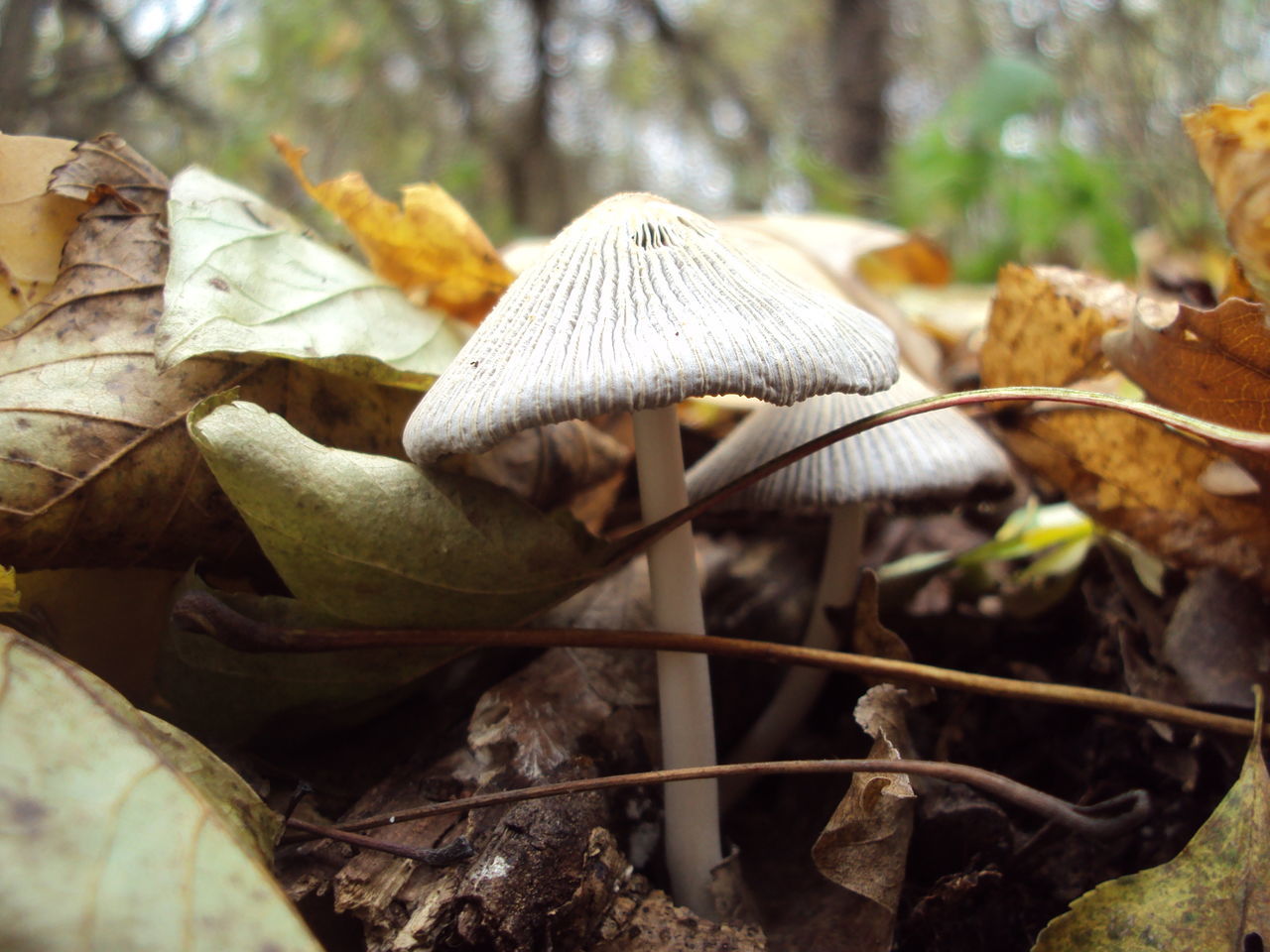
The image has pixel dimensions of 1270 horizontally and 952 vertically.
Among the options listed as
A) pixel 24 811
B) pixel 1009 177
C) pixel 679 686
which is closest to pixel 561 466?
pixel 679 686

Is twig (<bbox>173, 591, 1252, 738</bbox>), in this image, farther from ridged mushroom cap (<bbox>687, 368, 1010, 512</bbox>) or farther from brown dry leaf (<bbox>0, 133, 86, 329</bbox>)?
brown dry leaf (<bbox>0, 133, 86, 329</bbox>)

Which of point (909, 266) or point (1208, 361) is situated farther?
point (909, 266)

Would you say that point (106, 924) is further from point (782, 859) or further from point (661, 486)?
point (782, 859)

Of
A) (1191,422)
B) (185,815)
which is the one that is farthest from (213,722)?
(1191,422)

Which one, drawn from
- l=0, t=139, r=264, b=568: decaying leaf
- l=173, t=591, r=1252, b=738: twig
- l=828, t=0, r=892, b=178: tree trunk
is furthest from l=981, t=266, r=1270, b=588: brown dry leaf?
l=828, t=0, r=892, b=178: tree trunk

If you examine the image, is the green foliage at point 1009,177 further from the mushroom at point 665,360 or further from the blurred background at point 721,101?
the mushroom at point 665,360

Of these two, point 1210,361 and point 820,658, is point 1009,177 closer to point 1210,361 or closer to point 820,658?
point 1210,361

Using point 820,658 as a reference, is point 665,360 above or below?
above
